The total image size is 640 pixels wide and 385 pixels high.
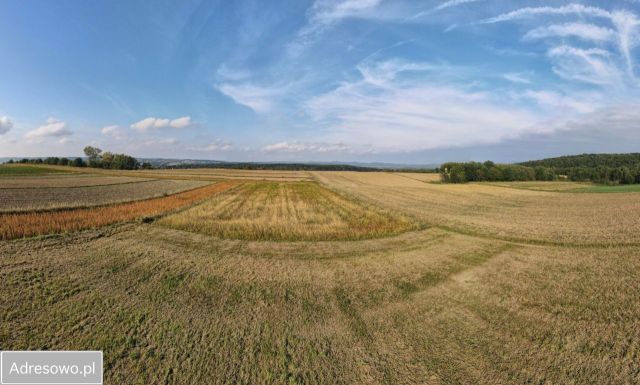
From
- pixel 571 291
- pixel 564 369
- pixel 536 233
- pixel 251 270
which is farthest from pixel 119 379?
pixel 536 233

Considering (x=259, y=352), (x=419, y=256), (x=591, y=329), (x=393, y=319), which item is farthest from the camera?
(x=419, y=256)

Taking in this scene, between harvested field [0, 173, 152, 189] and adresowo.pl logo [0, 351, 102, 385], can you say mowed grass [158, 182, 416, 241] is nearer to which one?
adresowo.pl logo [0, 351, 102, 385]

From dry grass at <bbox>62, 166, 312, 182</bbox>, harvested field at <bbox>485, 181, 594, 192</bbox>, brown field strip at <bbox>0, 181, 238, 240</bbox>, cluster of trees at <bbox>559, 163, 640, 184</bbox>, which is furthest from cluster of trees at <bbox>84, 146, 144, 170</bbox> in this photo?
cluster of trees at <bbox>559, 163, 640, 184</bbox>

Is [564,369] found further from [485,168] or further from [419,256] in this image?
[485,168]

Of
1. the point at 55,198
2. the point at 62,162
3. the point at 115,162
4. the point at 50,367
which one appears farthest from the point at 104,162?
the point at 50,367

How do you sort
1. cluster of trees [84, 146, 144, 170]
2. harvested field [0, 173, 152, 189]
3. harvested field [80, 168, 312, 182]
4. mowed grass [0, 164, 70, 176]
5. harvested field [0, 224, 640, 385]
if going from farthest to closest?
cluster of trees [84, 146, 144, 170] → harvested field [80, 168, 312, 182] → mowed grass [0, 164, 70, 176] → harvested field [0, 173, 152, 189] → harvested field [0, 224, 640, 385]

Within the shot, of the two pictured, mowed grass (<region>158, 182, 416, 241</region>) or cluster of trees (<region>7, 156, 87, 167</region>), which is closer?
mowed grass (<region>158, 182, 416, 241</region>)

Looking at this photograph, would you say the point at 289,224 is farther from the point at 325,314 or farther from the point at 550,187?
the point at 550,187
